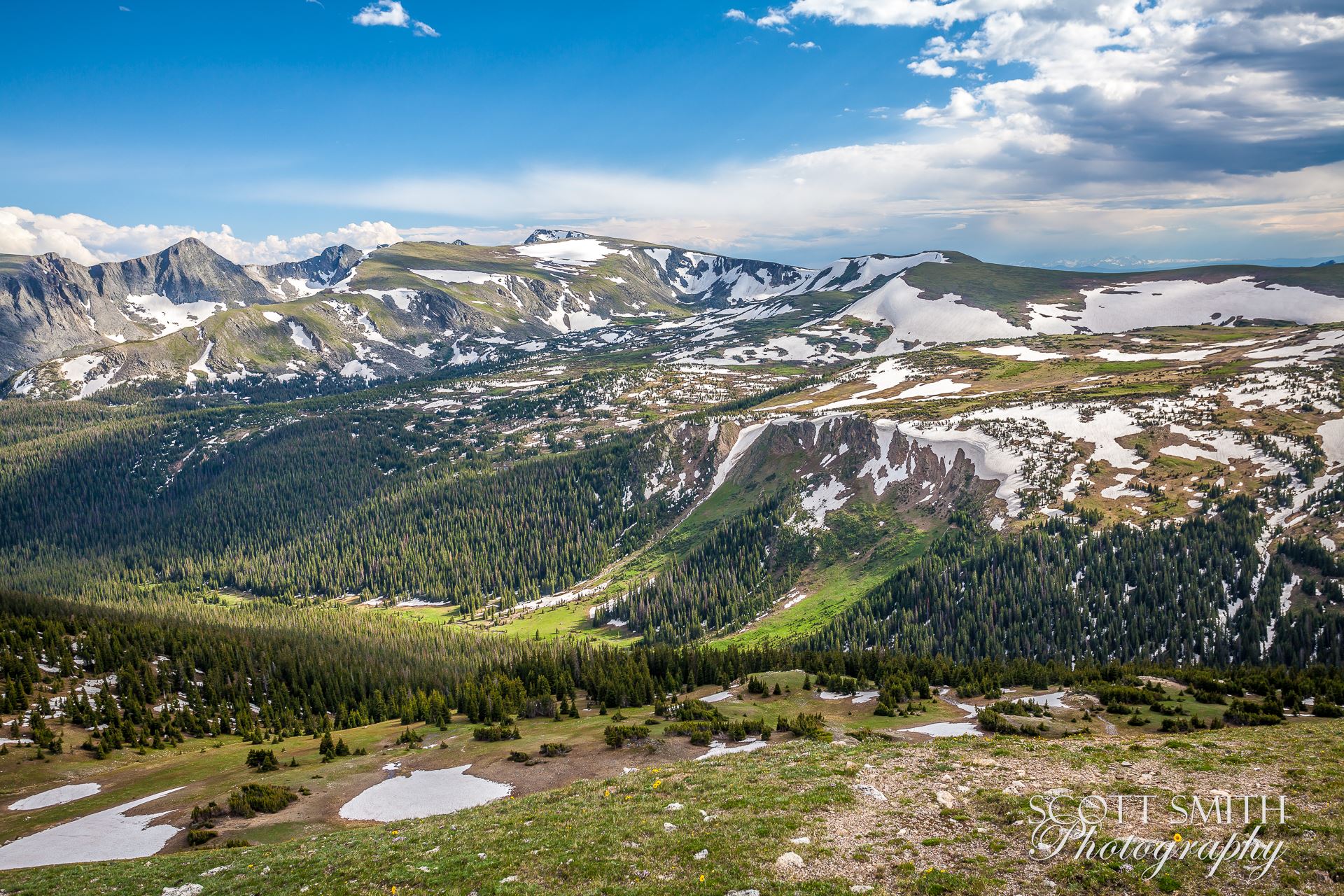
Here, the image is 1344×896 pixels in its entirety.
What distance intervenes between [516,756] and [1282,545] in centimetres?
11078

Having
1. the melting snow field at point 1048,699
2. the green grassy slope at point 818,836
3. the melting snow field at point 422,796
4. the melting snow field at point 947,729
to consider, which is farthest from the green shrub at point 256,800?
the melting snow field at point 1048,699

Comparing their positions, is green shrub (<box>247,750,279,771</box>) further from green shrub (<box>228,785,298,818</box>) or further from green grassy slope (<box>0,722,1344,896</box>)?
green grassy slope (<box>0,722,1344,896</box>)

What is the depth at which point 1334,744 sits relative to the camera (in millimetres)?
30969

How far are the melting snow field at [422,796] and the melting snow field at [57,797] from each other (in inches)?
968

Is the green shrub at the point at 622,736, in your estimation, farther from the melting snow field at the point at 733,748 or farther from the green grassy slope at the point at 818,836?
the green grassy slope at the point at 818,836

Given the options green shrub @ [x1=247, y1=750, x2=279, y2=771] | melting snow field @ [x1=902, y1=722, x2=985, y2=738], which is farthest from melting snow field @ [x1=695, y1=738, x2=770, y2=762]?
green shrub @ [x1=247, y1=750, x2=279, y2=771]

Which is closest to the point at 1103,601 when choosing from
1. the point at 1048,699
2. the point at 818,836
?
the point at 1048,699

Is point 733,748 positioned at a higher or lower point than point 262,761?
higher

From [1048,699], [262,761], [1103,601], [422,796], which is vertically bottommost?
[1103,601]

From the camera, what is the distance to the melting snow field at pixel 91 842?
3934 cm

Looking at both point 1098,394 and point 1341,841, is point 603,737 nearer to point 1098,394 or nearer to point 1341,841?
point 1341,841

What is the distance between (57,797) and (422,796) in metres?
31.2

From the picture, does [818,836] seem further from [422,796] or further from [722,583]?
[722,583]

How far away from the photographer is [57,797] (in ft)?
177
